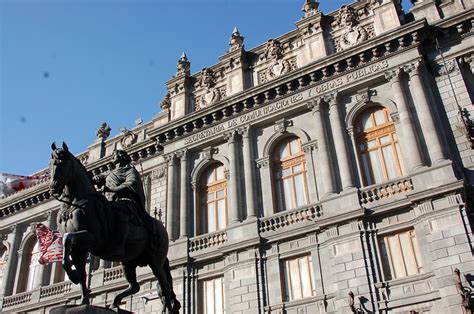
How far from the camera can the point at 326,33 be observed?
23031 mm

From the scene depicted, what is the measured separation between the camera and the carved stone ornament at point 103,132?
2935 cm

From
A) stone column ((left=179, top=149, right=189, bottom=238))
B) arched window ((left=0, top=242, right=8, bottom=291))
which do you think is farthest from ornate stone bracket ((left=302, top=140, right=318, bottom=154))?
arched window ((left=0, top=242, right=8, bottom=291))

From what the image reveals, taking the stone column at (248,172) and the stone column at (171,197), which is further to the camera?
the stone column at (171,197)

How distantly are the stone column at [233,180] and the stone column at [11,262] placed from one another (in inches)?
582

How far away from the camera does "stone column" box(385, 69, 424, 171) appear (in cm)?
1788

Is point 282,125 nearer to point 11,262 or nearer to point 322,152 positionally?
point 322,152

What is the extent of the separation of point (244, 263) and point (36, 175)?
59.1ft

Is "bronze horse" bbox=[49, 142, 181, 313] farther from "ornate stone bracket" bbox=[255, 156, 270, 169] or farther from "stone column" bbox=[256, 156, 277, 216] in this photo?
"ornate stone bracket" bbox=[255, 156, 270, 169]

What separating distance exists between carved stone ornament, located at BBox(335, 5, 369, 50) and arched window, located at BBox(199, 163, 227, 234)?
8.05 meters

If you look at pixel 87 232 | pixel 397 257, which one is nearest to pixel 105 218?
pixel 87 232

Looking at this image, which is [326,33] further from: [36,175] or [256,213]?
[36,175]

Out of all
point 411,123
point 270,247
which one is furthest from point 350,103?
point 270,247

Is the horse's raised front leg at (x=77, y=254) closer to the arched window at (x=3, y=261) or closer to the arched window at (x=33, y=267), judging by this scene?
the arched window at (x=33, y=267)

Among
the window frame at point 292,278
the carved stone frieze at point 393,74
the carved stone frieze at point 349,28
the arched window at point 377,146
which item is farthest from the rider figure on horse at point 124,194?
the carved stone frieze at point 349,28
